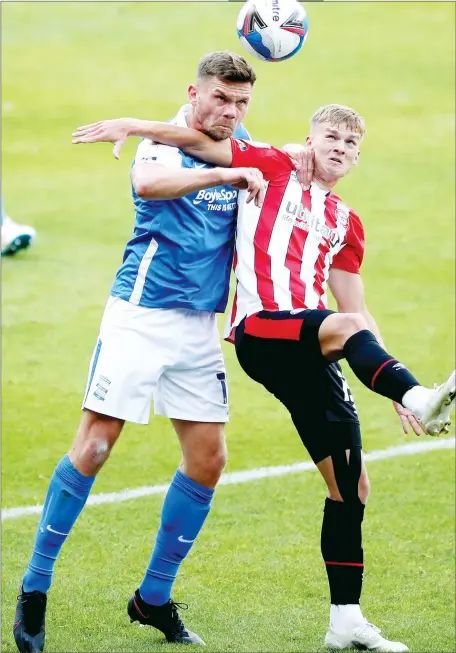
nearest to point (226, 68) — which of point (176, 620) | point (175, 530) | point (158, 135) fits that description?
point (158, 135)

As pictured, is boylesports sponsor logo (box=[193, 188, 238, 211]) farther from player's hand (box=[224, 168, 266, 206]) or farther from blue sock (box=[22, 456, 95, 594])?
blue sock (box=[22, 456, 95, 594])

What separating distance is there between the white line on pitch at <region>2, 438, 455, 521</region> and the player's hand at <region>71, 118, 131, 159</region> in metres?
2.60

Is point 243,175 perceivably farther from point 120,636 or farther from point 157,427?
point 157,427

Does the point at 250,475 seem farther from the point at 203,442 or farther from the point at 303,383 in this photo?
the point at 303,383

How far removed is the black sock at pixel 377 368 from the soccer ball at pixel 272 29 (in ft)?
4.94

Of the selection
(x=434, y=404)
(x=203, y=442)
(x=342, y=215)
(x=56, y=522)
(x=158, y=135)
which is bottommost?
(x=56, y=522)

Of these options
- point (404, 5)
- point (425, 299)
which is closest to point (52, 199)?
point (425, 299)

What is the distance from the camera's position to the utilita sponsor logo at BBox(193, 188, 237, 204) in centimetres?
512

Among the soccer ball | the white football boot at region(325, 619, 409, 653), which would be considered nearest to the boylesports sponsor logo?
the soccer ball

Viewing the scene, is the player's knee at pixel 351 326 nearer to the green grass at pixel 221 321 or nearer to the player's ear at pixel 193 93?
the player's ear at pixel 193 93

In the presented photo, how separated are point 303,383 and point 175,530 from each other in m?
0.91

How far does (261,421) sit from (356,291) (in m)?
3.28

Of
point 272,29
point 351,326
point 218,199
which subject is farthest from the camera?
point 272,29

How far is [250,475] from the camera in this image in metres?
7.49
